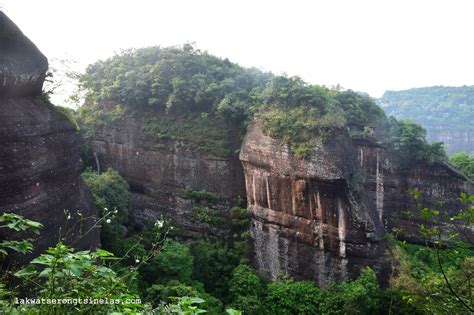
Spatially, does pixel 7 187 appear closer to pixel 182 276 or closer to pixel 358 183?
pixel 182 276

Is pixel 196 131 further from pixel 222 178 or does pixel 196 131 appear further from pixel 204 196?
pixel 204 196

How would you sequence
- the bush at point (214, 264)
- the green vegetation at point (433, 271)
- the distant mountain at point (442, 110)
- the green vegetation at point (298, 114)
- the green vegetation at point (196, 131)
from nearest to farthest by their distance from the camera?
1. the green vegetation at point (433, 271)
2. the green vegetation at point (298, 114)
3. the bush at point (214, 264)
4. the green vegetation at point (196, 131)
5. the distant mountain at point (442, 110)

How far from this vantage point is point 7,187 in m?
7.55

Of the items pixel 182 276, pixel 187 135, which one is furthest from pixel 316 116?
pixel 182 276

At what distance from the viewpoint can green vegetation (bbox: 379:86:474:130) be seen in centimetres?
4962

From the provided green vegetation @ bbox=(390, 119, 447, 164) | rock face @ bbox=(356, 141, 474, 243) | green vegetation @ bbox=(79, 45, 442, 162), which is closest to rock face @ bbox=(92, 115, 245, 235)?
green vegetation @ bbox=(79, 45, 442, 162)

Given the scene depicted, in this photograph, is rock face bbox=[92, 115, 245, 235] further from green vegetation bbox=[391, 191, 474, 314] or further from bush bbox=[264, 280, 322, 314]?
green vegetation bbox=[391, 191, 474, 314]

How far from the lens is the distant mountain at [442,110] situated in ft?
158

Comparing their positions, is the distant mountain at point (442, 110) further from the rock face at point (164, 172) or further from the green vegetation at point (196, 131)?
the rock face at point (164, 172)

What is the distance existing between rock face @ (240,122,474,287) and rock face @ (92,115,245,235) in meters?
1.59

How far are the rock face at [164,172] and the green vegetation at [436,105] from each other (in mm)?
43885

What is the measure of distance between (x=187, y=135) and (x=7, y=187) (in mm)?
9698

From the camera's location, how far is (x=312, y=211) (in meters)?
12.9

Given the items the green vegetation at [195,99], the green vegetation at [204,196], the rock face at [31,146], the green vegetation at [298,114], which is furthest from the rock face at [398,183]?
the rock face at [31,146]
